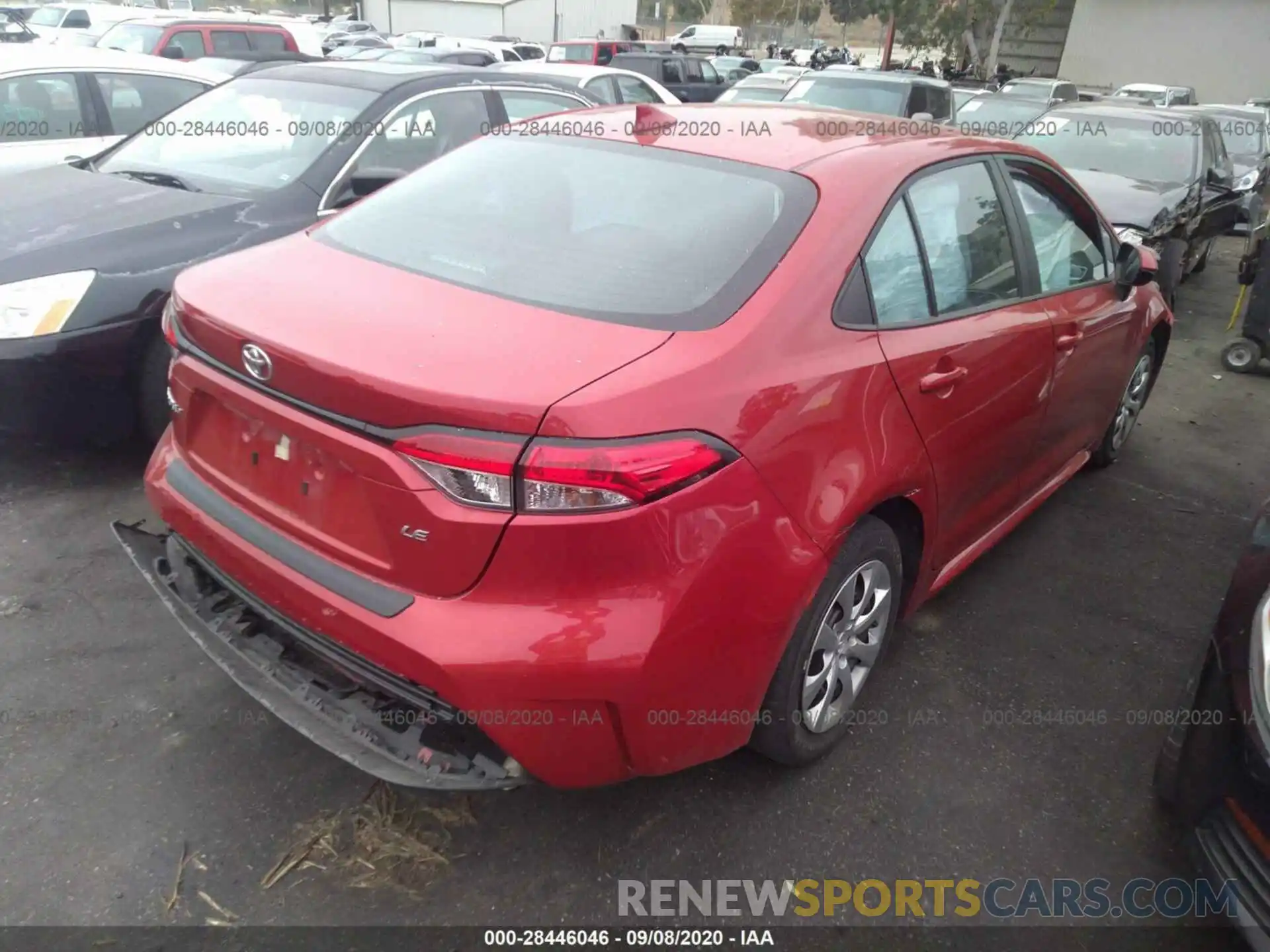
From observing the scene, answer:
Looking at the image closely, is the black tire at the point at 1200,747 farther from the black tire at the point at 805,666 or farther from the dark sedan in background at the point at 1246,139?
the dark sedan in background at the point at 1246,139

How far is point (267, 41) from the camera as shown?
12617mm

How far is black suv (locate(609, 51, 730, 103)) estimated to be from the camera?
57.5 ft

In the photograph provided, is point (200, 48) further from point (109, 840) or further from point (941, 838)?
point (941, 838)

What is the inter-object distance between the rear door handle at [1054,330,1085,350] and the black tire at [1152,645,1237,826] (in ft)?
4.17

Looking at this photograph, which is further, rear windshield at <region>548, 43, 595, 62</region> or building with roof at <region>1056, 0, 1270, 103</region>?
building with roof at <region>1056, 0, 1270, 103</region>

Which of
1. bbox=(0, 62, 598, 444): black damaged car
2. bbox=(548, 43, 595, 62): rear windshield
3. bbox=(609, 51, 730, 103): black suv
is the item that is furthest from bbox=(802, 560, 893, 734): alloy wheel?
bbox=(548, 43, 595, 62): rear windshield

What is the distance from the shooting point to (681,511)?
1814 millimetres

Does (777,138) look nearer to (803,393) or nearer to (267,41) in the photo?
(803,393)

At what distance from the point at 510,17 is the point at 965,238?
39.4 meters

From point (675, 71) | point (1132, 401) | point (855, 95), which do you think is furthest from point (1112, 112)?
point (675, 71)

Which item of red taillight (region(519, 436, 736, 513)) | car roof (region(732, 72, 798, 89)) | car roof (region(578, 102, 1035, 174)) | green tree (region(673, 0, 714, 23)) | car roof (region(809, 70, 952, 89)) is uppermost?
green tree (region(673, 0, 714, 23))

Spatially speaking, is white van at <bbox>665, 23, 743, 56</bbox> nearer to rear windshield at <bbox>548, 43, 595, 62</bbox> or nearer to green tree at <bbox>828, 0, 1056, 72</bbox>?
green tree at <bbox>828, 0, 1056, 72</bbox>

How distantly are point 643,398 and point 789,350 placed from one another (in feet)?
1.49

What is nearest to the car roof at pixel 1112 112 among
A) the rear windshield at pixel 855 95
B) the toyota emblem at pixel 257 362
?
the rear windshield at pixel 855 95
